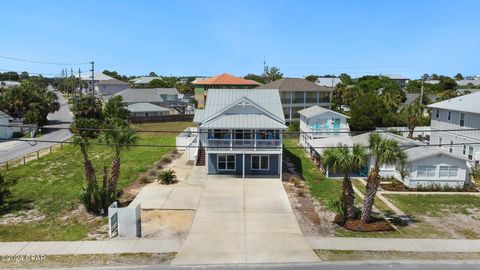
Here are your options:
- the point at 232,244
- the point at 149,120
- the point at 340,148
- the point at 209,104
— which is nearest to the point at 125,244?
the point at 232,244

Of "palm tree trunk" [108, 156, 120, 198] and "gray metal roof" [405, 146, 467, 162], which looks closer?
"palm tree trunk" [108, 156, 120, 198]

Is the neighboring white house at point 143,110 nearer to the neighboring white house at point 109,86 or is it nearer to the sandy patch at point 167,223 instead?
the neighboring white house at point 109,86

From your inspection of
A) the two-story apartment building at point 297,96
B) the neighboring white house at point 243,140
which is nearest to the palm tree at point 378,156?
the neighboring white house at point 243,140

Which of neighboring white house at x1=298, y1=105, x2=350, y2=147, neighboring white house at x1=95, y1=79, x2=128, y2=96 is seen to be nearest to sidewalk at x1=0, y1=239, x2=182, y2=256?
neighboring white house at x1=298, y1=105, x2=350, y2=147

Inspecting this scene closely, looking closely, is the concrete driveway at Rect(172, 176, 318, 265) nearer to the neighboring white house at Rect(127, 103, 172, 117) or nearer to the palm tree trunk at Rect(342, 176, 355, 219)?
the palm tree trunk at Rect(342, 176, 355, 219)

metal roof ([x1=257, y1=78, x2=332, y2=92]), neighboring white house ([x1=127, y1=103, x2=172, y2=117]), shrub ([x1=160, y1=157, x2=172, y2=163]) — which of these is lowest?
shrub ([x1=160, y1=157, x2=172, y2=163])

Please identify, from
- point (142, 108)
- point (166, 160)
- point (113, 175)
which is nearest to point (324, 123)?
point (166, 160)
